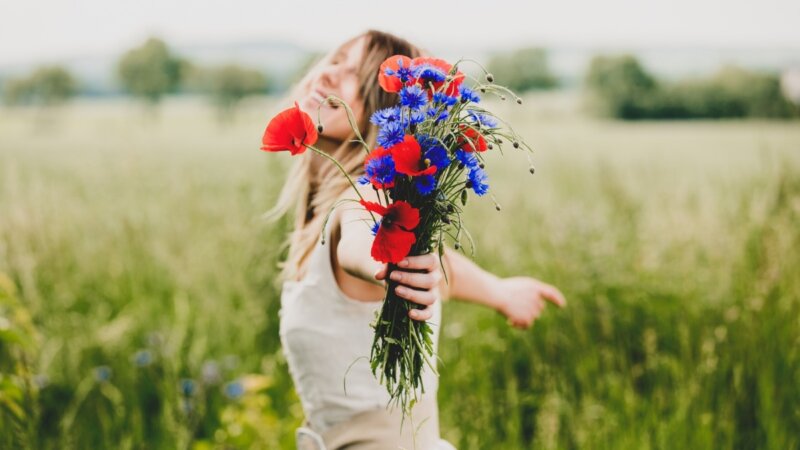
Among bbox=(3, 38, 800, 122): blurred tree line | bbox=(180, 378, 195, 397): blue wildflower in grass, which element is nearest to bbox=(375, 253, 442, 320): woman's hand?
bbox=(180, 378, 195, 397): blue wildflower in grass

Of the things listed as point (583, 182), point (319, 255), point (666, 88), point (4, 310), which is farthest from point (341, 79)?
point (666, 88)

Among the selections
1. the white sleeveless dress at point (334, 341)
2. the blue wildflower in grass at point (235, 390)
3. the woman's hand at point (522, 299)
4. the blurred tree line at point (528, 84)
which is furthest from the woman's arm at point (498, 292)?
the blurred tree line at point (528, 84)

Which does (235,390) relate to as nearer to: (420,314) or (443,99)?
(420,314)

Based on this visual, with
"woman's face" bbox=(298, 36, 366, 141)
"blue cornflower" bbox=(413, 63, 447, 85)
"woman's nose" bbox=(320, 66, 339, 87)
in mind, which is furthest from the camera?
"woman's nose" bbox=(320, 66, 339, 87)

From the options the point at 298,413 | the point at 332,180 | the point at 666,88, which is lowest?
the point at 666,88

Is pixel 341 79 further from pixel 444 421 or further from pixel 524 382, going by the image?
pixel 524 382

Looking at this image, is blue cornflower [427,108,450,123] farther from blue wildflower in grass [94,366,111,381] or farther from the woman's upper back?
blue wildflower in grass [94,366,111,381]

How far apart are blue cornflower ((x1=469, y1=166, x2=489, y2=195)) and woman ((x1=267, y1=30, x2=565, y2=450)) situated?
11.5 inches

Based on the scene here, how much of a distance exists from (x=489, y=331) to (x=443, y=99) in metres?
2.44

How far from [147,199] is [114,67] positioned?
235 feet

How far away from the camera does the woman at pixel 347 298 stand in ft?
4.69

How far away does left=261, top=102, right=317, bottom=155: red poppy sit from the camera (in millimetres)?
925

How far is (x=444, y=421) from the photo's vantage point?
Answer: 106 inches

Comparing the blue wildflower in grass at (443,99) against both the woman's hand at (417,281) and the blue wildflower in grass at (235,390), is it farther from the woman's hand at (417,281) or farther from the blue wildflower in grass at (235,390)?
the blue wildflower in grass at (235,390)
